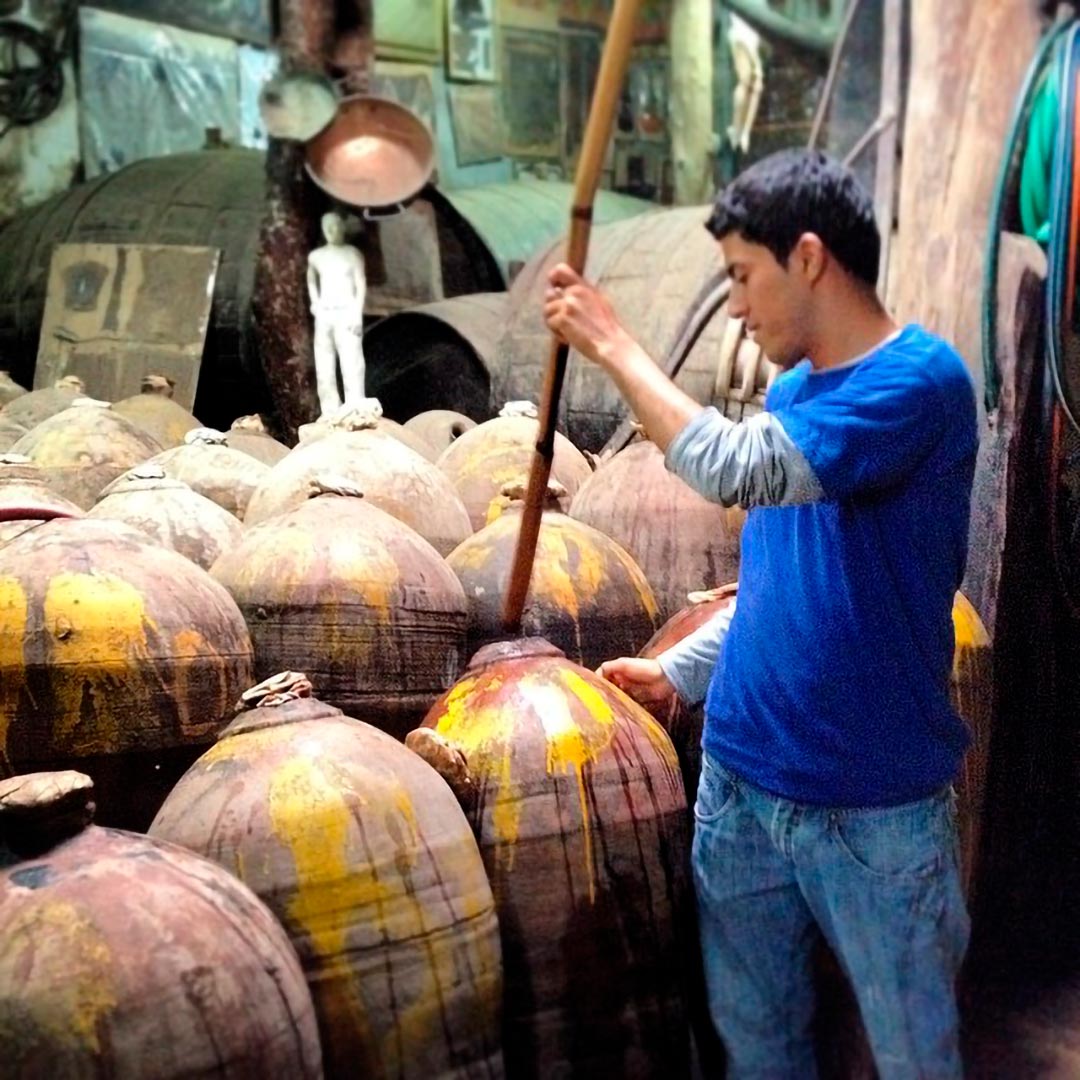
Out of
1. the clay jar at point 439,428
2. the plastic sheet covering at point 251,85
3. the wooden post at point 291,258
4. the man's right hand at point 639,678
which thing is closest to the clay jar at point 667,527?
the man's right hand at point 639,678

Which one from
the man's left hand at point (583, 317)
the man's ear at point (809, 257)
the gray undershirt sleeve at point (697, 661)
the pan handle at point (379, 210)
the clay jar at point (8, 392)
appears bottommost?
the gray undershirt sleeve at point (697, 661)

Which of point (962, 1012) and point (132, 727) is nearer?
point (962, 1012)

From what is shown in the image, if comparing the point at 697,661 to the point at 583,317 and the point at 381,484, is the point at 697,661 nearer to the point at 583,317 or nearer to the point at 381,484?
the point at 583,317

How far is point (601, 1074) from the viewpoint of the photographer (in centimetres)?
285

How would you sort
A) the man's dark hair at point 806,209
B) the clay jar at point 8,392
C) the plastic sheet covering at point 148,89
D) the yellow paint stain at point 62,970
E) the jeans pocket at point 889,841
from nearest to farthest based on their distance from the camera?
the yellow paint stain at point 62,970
the man's dark hair at point 806,209
the jeans pocket at point 889,841
the clay jar at point 8,392
the plastic sheet covering at point 148,89

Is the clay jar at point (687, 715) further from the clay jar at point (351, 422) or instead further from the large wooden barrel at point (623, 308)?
the large wooden barrel at point (623, 308)

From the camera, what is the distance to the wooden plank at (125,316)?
10.6 meters

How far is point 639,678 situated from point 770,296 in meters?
1.01

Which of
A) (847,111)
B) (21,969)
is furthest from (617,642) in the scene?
(21,969)

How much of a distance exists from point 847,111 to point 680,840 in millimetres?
1603

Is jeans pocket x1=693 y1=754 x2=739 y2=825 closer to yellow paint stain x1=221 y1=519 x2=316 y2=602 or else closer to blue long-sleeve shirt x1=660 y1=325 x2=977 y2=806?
blue long-sleeve shirt x1=660 y1=325 x2=977 y2=806

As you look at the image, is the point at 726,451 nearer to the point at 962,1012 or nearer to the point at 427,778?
the point at 427,778

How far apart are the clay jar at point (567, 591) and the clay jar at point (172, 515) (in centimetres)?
70

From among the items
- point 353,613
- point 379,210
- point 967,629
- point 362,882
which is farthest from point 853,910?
point 379,210
